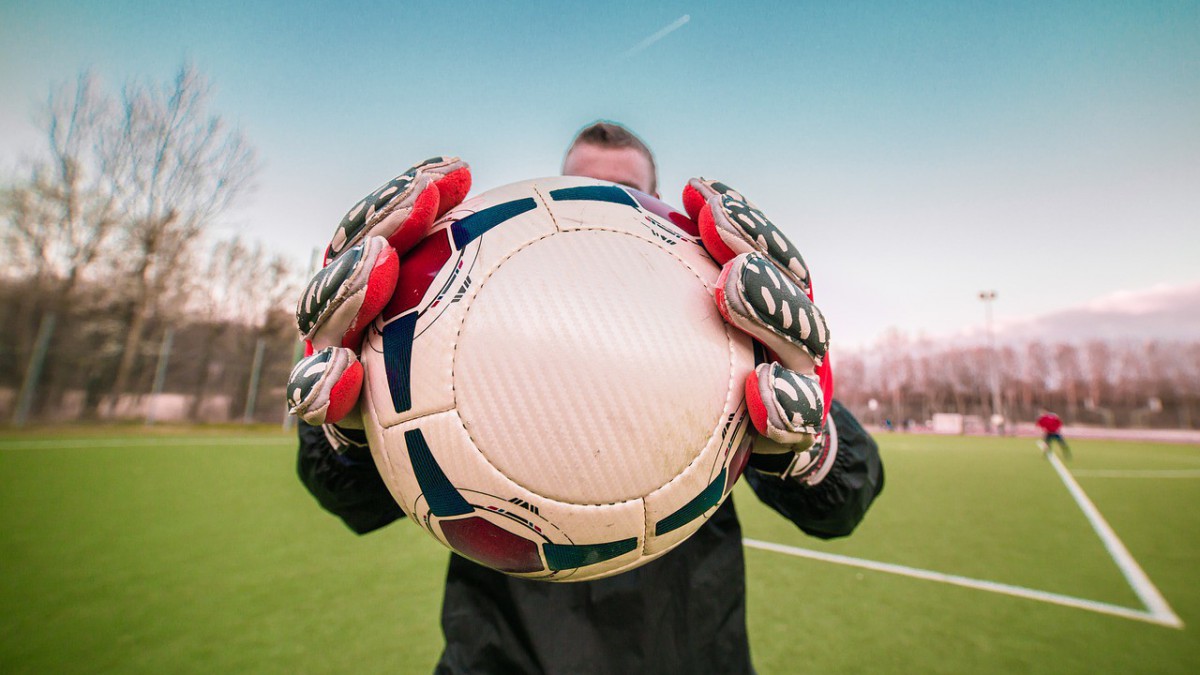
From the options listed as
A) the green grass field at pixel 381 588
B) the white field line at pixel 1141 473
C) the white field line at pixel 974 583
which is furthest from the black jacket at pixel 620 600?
the white field line at pixel 1141 473

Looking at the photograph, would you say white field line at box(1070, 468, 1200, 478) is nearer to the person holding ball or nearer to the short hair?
the person holding ball

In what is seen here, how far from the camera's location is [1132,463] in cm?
1369

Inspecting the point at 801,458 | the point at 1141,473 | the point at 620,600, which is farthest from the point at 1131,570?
the point at 1141,473

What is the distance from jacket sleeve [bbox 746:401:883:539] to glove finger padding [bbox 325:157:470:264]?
0.94 meters

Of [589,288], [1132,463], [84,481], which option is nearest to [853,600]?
[589,288]

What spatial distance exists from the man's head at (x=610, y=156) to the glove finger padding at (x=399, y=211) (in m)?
0.50

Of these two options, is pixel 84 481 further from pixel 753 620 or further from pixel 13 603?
pixel 753 620

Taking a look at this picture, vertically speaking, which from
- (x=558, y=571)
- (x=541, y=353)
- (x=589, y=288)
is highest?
(x=589, y=288)

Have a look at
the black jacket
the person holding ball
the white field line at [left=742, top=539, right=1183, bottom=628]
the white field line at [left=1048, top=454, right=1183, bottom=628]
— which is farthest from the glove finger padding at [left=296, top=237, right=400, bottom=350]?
the white field line at [left=1048, top=454, right=1183, bottom=628]

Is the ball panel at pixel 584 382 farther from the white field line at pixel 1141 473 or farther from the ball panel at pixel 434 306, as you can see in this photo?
the white field line at pixel 1141 473

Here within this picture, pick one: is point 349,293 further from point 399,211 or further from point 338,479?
point 338,479

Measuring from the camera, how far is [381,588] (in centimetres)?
327

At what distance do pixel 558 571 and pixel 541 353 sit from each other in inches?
14.2

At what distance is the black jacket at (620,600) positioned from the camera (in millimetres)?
1175
